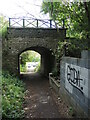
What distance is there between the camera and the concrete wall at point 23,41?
1078 cm

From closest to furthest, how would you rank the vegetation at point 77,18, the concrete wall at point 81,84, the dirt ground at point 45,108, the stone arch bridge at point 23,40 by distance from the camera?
the concrete wall at point 81,84 → the dirt ground at point 45,108 → the vegetation at point 77,18 → the stone arch bridge at point 23,40

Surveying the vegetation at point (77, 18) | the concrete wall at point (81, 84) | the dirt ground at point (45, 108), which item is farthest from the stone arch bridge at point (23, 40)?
the concrete wall at point (81, 84)

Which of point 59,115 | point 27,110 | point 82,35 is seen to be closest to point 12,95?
point 27,110

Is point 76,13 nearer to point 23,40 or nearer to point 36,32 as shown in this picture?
point 36,32

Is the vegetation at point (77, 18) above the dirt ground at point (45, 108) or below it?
above

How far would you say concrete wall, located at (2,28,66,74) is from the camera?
10.8m

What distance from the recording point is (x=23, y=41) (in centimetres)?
1086

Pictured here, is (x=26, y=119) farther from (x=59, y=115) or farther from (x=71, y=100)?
(x=71, y=100)

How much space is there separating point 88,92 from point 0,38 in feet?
27.8

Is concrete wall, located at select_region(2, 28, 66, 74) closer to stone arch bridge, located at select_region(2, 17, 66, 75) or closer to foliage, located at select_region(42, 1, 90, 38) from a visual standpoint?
stone arch bridge, located at select_region(2, 17, 66, 75)

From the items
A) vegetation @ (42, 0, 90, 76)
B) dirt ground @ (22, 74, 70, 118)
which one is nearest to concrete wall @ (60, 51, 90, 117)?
dirt ground @ (22, 74, 70, 118)

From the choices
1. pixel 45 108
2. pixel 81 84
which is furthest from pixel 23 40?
pixel 81 84

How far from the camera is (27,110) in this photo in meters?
5.34

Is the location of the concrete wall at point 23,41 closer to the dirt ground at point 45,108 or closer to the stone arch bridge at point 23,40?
the stone arch bridge at point 23,40
